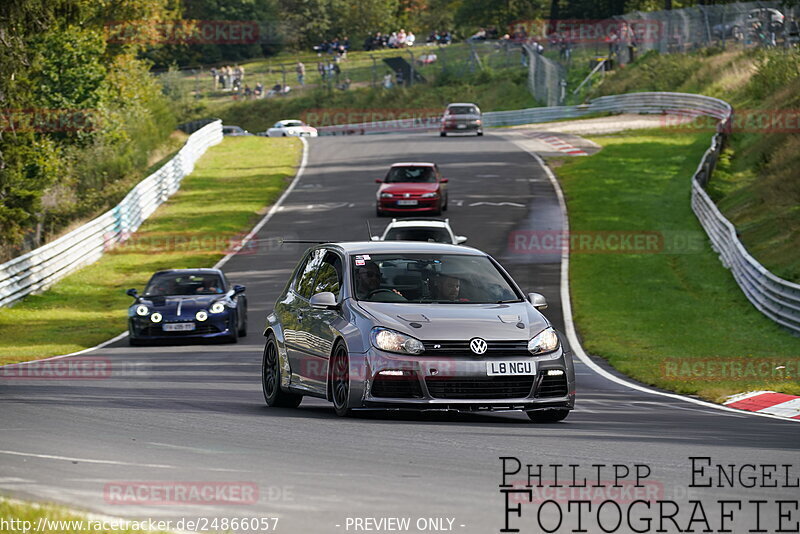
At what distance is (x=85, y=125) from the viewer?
61.0 meters

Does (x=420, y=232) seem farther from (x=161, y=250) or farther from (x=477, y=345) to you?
(x=477, y=345)

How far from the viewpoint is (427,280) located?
12156 mm

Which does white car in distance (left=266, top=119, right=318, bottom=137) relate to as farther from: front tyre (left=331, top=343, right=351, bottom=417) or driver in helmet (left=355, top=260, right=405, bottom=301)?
front tyre (left=331, top=343, right=351, bottom=417)

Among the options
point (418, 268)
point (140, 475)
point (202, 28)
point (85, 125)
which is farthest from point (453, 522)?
point (202, 28)

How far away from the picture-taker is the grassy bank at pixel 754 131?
111ft

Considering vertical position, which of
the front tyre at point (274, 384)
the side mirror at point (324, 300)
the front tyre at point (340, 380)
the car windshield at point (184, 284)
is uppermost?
the side mirror at point (324, 300)

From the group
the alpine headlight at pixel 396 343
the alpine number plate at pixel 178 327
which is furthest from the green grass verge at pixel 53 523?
the alpine number plate at pixel 178 327

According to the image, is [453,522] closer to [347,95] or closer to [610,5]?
[347,95]

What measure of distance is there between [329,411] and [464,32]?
4560 inches

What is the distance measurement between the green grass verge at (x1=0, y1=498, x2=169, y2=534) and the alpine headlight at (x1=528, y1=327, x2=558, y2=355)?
5095 mm

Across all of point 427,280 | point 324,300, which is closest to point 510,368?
point 427,280

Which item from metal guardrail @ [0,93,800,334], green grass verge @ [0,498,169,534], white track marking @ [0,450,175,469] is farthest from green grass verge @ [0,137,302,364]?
green grass verge @ [0,498,169,534]

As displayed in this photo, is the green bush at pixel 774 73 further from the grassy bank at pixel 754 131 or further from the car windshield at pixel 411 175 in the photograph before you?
the car windshield at pixel 411 175

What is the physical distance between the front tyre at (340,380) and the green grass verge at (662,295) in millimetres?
5532
